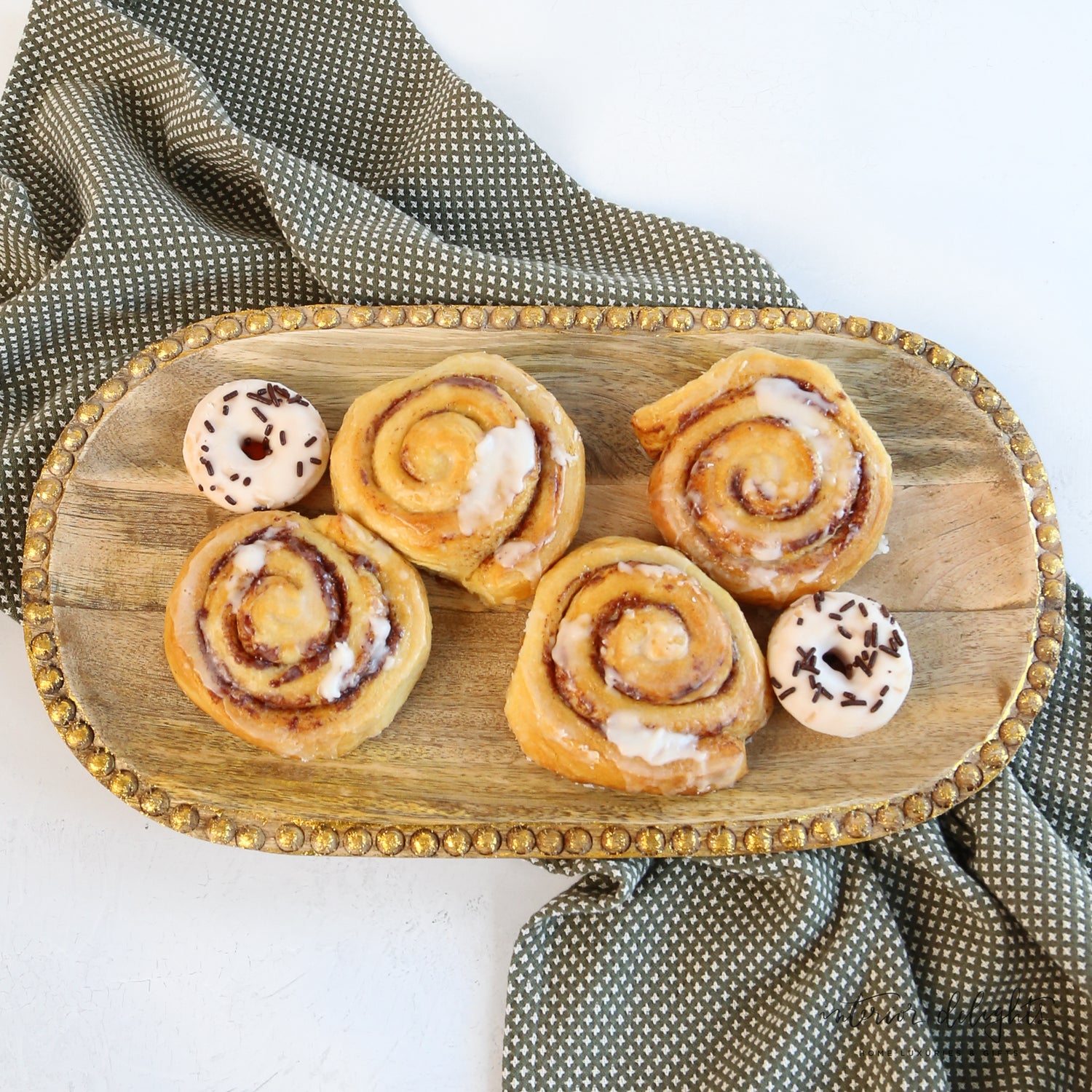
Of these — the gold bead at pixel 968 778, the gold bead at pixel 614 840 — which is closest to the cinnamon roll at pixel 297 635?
the gold bead at pixel 614 840

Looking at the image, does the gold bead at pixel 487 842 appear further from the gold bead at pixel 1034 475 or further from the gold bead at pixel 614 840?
the gold bead at pixel 1034 475

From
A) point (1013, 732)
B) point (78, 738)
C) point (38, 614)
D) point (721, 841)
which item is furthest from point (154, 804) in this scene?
point (1013, 732)

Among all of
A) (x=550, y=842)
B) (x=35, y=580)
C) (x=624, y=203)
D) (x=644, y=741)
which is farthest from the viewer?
(x=624, y=203)

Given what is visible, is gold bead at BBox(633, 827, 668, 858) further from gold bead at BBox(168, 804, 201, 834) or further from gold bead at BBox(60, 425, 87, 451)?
gold bead at BBox(60, 425, 87, 451)

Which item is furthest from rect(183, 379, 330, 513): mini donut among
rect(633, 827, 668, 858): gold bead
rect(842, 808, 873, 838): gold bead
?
rect(842, 808, 873, 838): gold bead

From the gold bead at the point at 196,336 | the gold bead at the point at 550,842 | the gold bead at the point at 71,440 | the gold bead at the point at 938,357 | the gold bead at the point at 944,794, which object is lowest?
the gold bead at the point at 550,842

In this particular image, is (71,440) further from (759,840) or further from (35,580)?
(759,840)

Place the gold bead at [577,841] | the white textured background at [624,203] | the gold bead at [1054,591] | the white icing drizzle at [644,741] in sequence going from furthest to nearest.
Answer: the white textured background at [624,203] → the gold bead at [1054,591] → the gold bead at [577,841] → the white icing drizzle at [644,741]
